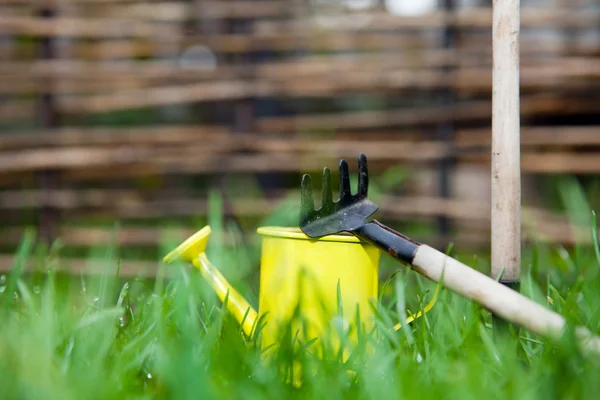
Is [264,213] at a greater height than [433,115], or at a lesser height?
lesser

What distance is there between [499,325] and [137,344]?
1.28 ft

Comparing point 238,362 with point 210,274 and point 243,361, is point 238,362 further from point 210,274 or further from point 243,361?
point 210,274

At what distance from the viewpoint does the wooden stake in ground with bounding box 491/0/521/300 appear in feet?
2.24

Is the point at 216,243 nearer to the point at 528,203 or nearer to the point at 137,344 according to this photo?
the point at 137,344

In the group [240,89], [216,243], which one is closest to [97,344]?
[216,243]

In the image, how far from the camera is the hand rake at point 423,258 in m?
0.63

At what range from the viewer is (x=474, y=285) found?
2.17ft

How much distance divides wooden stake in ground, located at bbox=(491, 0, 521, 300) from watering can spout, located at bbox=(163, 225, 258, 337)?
31cm

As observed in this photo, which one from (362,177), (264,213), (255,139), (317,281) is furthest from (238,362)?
(255,139)

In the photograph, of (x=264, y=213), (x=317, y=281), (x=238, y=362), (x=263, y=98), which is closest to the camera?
(x=238, y=362)

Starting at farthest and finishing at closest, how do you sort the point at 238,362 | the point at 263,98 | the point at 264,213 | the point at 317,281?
the point at 263,98 → the point at 264,213 → the point at 317,281 → the point at 238,362

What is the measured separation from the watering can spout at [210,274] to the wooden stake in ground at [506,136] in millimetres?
307

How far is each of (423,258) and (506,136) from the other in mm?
159

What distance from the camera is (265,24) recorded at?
250 cm
